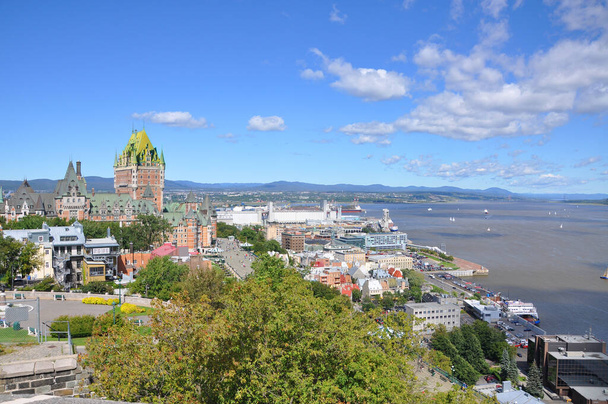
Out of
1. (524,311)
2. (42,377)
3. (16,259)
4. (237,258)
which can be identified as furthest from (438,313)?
(42,377)

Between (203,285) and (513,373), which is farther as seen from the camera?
(513,373)

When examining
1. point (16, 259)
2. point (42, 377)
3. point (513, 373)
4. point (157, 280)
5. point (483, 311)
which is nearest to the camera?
point (42, 377)

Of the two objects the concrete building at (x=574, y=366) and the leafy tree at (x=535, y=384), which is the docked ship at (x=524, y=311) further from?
the leafy tree at (x=535, y=384)

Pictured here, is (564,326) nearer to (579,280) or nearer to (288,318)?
(579,280)

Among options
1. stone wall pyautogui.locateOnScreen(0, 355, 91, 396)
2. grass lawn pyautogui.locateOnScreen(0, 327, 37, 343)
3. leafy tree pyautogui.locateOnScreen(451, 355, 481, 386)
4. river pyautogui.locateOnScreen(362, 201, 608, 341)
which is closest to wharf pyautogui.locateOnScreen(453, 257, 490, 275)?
river pyautogui.locateOnScreen(362, 201, 608, 341)

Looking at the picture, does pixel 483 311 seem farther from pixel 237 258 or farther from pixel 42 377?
pixel 42 377

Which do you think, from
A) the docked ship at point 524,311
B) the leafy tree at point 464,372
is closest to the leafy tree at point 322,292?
the leafy tree at point 464,372
